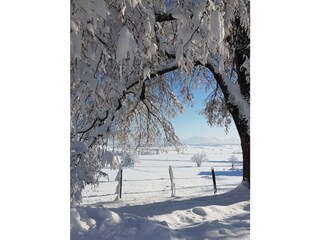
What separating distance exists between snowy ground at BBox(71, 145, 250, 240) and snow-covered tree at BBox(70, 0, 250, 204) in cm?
22

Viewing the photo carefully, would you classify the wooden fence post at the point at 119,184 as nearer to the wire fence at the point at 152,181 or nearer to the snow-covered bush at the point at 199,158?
the wire fence at the point at 152,181

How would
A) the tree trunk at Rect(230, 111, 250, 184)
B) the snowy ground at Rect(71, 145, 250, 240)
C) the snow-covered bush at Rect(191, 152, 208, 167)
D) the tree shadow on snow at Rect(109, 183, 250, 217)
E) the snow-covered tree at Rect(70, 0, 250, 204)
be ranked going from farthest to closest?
the tree shadow on snow at Rect(109, 183, 250, 217) → the snow-covered bush at Rect(191, 152, 208, 167) → the tree trunk at Rect(230, 111, 250, 184) → the snowy ground at Rect(71, 145, 250, 240) → the snow-covered tree at Rect(70, 0, 250, 204)

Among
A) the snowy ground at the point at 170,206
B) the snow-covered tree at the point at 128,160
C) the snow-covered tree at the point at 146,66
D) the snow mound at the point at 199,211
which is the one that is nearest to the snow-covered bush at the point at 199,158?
the snowy ground at the point at 170,206

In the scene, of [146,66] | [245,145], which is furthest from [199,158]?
[146,66]

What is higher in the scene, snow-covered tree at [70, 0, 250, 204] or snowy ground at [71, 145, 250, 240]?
snow-covered tree at [70, 0, 250, 204]

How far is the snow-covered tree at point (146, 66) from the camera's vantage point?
3.95 feet

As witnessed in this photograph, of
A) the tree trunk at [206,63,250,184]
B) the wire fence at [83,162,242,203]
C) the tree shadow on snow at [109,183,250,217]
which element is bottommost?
the tree shadow on snow at [109,183,250,217]

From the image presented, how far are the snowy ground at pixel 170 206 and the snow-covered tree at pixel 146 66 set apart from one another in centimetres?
22

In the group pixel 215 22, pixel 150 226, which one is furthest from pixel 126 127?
pixel 215 22

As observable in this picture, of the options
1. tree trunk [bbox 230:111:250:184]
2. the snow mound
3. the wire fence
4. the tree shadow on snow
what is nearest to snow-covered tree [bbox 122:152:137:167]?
the wire fence

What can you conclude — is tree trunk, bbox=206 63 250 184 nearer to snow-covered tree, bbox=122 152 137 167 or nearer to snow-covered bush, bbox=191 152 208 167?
snow-covered bush, bbox=191 152 208 167

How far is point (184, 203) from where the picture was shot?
9.79 ft

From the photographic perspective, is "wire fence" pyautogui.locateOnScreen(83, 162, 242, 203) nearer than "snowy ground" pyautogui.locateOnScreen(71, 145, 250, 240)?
No

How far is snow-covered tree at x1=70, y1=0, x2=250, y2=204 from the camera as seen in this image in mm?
1203
